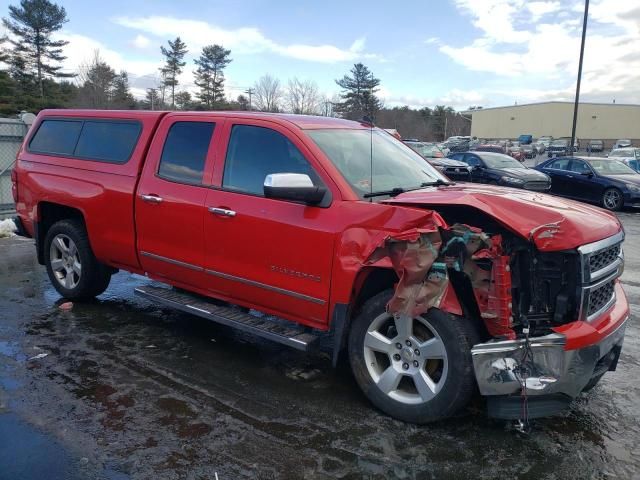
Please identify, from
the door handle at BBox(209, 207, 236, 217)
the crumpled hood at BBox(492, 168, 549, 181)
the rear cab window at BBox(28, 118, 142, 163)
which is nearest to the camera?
the door handle at BBox(209, 207, 236, 217)

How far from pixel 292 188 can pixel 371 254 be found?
0.68 metres

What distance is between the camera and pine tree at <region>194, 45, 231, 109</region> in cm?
4712

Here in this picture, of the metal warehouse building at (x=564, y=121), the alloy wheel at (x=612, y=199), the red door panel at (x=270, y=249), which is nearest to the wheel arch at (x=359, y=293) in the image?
the red door panel at (x=270, y=249)

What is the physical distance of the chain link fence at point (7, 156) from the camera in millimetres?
10617

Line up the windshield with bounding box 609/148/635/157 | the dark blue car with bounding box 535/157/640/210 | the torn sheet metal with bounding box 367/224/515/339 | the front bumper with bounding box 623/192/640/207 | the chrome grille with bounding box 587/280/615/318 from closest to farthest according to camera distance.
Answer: the torn sheet metal with bounding box 367/224/515/339, the chrome grille with bounding box 587/280/615/318, the front bumper with bounding box 623/192/640/207, the dark blue car with bounding box 535/157/640/210, the windshield with bounding box 609/148/635/157

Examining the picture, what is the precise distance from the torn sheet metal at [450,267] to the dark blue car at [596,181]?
14.2m

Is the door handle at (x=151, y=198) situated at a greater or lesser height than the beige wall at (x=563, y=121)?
lesser

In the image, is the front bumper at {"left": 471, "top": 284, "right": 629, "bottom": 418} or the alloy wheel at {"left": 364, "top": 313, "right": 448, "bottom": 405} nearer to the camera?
the front bumper at {"left": 471, "top": 284, "right": 629, "bottom": 418}

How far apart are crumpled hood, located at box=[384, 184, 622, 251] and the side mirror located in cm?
50

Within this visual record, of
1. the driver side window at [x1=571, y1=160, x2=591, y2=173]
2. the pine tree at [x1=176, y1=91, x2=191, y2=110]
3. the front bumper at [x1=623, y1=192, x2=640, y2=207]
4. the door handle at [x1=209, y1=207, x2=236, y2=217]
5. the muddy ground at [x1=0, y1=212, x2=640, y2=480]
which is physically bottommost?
the muddy ground at [x1=0, y1=212, x2=640, y2=480]

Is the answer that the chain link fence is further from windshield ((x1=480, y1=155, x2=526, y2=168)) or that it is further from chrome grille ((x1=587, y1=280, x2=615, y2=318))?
windshield ((x1=480, y1=155, x2=526, y2=168))

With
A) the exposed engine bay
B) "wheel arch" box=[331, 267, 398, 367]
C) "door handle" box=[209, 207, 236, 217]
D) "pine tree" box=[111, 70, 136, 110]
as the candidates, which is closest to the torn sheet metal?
the exposed engine bay

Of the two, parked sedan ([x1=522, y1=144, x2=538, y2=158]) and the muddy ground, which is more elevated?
parked sedan ([x1=522, y1=144, x2=538, y2=158])

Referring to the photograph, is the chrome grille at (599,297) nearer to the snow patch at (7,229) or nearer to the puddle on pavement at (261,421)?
the puddle on pavement at (261,421)
